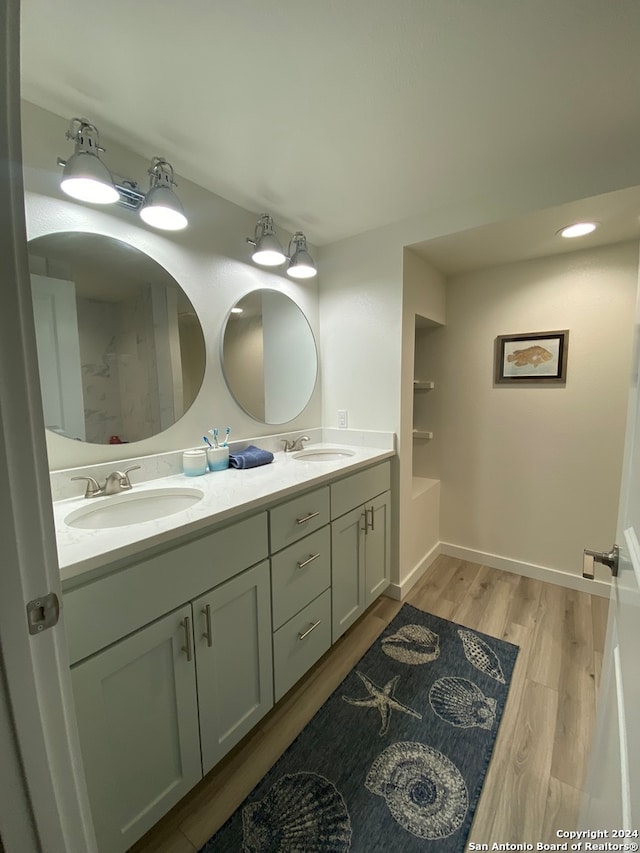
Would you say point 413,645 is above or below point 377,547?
below

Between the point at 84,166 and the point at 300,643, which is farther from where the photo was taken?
the point at 300,643

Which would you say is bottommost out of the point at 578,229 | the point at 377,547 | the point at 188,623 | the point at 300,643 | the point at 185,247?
the point at 300,643

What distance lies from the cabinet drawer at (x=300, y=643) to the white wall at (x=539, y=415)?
1449 millimetres

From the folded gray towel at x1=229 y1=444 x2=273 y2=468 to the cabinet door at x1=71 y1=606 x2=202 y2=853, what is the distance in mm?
736

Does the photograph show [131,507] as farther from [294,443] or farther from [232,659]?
[294,443]

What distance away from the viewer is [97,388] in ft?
4.17

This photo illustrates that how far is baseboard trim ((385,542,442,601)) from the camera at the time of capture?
2.06 m

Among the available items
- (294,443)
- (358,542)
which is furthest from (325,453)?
(358,542)

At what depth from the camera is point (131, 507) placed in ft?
4.09

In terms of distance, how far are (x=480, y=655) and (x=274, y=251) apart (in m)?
2.26

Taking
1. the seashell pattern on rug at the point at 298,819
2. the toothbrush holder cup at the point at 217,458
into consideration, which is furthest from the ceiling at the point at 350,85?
the seashell pattern on rug at the point at 298,819

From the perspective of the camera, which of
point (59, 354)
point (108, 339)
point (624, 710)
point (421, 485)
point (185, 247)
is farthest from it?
point (421, 485)

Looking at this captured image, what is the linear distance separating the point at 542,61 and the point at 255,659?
7.00 feet

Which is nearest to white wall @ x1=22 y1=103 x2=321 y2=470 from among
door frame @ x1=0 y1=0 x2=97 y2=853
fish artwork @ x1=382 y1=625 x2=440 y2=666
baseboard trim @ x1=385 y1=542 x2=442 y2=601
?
door frame @ x1=0 y1=0 x2=97 y2=853
